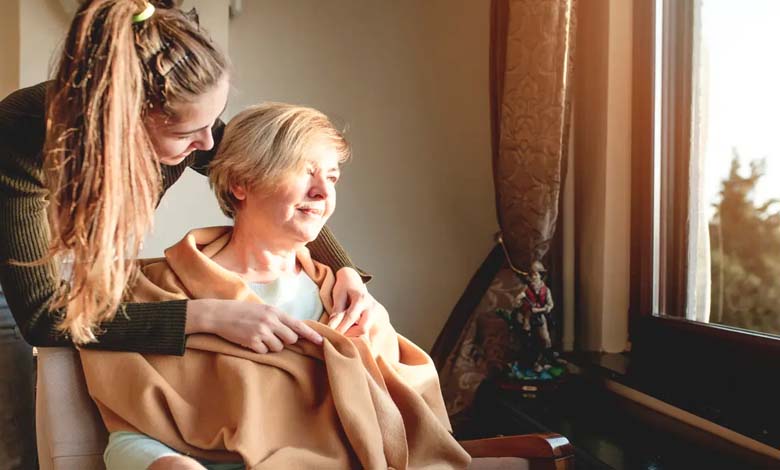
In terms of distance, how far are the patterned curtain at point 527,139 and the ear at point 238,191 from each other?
98 cm

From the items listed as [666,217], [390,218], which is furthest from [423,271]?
[666,217]

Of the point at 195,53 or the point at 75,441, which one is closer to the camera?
the point at 195,53

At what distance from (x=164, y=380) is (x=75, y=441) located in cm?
18

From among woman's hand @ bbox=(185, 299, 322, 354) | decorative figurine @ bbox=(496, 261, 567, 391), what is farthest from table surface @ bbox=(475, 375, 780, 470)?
woman's hand @ bbox=(185, 299, 322, 354)

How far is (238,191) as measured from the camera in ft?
4.51

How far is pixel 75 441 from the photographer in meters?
1.17

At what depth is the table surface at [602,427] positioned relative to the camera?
1517mm

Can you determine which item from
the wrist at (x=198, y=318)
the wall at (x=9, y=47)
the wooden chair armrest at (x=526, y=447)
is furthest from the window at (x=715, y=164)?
the wall at (x=9, y=47)

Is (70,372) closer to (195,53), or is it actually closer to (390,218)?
(195,53)

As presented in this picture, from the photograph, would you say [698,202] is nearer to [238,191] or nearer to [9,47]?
[238,191]

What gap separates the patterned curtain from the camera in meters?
2.00

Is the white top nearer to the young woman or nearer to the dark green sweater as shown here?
the young woman

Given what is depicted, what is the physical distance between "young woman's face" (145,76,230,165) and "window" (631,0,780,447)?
1166 mm

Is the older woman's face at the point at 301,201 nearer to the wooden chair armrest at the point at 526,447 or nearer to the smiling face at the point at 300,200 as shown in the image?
the smiling face at the point at 300,200
